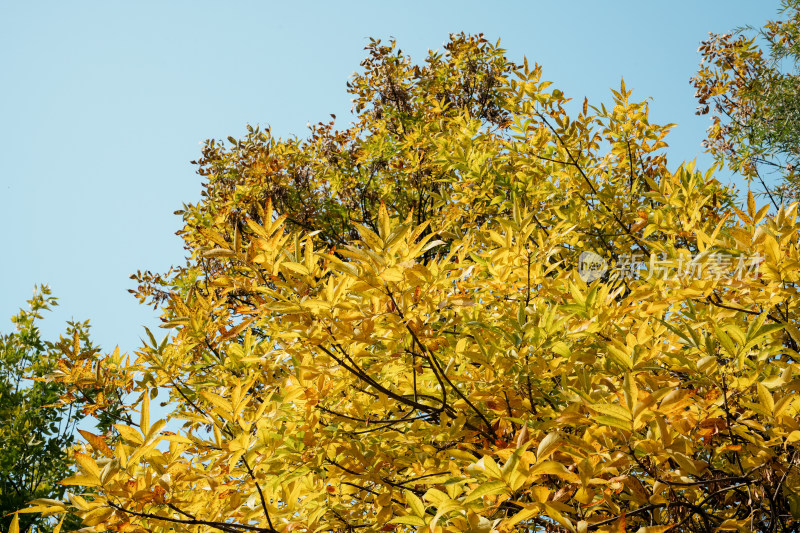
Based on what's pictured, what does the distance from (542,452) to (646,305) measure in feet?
3.42

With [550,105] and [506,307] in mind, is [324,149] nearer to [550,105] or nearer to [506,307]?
[550,105]

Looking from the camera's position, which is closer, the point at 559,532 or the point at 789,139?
the point at 559,532

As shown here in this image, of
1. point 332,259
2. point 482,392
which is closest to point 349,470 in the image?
point 482,392

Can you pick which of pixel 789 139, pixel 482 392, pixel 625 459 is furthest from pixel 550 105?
pixel 789 139

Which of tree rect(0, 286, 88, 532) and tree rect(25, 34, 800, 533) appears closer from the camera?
tree rect(25, 34, 800, 533)

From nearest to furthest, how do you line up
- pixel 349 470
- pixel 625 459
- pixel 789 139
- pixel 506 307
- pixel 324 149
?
pixel 625 459
pixel 349 470
pixel 506 307
pixel 324 149
pixel 789 139

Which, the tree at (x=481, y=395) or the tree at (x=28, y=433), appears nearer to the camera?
the tree at (x=481, y=395)

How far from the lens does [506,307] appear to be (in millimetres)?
2555

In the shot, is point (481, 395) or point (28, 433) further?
point (28, 433)

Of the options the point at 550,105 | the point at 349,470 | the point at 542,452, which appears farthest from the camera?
the point at 550,105

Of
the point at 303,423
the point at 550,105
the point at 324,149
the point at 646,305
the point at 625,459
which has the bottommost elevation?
the point at 625,459

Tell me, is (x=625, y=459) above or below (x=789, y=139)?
below

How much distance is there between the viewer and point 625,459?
158cm

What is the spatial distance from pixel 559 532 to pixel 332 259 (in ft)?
3.89
